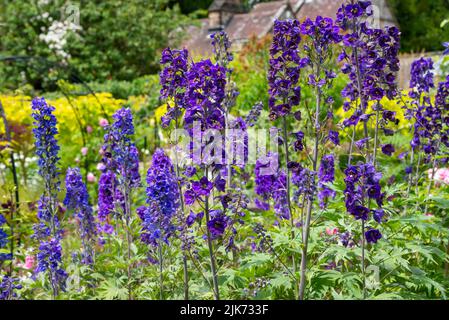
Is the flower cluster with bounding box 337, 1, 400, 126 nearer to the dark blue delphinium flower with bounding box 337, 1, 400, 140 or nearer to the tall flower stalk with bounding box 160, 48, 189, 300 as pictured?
the dark blue delphinium flower with bounding box 337, 1, 400, 140

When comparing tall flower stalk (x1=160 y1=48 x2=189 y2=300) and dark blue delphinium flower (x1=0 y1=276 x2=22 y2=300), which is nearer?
tall flower stalk (x1=160 y1=48 x2=189 y2=300)

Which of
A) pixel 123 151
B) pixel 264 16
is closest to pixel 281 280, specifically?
pixel 123 151

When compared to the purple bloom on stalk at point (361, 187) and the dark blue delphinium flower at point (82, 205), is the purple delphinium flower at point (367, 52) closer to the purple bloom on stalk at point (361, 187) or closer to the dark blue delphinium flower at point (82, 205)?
the purple bloom on stalk at point (361, 187)

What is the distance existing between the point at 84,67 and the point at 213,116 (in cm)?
1688

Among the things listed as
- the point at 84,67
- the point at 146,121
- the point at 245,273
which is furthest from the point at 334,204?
the point at 84,67

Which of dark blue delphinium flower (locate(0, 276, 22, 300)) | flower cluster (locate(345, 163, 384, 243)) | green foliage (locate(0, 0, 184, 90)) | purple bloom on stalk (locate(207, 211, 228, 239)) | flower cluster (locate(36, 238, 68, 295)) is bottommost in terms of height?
dark blue delphinium flower (locate(0, 276, 22, 300))

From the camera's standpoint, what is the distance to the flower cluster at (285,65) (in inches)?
130

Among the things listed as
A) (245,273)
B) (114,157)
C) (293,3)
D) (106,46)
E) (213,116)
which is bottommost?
(245,273)

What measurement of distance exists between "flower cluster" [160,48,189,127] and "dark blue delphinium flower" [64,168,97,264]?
3.61 ft

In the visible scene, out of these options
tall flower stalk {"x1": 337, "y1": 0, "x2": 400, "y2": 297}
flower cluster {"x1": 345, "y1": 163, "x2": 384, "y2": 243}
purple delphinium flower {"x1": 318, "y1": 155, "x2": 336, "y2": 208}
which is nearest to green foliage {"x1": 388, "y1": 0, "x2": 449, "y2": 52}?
purple delphinium flower {"x1": 318, "y1": 155, "x2": 336, "y2": 208}

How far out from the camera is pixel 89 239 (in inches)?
174

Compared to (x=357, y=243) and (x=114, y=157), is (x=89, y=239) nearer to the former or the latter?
(x=114, y=157)

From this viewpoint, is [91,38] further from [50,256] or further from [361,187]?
Result: [361,187]

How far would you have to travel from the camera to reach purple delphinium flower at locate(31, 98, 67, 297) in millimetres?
3678
